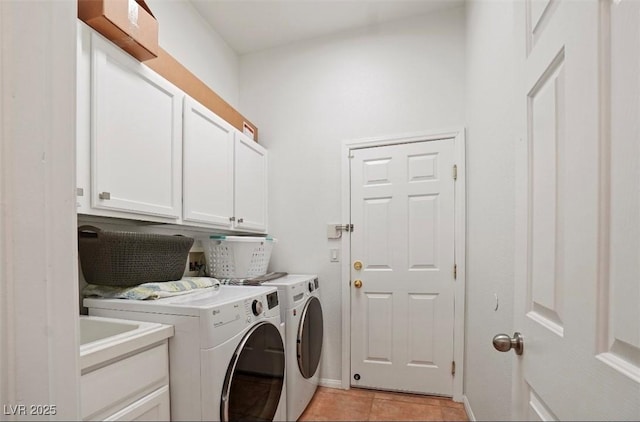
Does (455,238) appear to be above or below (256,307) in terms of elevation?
above

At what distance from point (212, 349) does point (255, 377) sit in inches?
15.7

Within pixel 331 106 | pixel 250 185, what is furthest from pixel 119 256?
pixel 331 106

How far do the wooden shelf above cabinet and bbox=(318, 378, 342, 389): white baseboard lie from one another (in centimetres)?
210

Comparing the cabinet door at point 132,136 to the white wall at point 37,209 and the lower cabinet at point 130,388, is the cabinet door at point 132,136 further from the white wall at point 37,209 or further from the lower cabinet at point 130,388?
the white wall at point 37,209

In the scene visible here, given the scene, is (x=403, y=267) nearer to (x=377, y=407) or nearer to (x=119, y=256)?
(x=377, y=407)

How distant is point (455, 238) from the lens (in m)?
2.20

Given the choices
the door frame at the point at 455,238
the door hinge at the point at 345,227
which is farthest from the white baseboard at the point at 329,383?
the door hinge at the point at 345,227

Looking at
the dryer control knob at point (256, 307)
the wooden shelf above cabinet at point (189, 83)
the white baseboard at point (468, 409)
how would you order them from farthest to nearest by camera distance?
the white baseboard at point (468, 409), the wooden shelf above cabinet at point (189, 83), the dryer control knob at point (256, 307)

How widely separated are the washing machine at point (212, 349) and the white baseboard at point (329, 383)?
105cm

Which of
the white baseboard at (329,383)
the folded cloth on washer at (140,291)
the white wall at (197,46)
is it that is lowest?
the white baseboard at (329,383)

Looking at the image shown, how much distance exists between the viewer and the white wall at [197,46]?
1.96 metres

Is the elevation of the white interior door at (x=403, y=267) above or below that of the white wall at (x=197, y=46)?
below

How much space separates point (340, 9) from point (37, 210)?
2501 mm

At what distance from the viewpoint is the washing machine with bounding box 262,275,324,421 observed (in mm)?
1795
